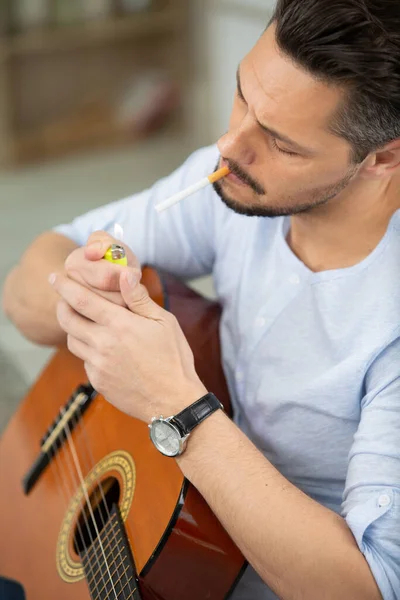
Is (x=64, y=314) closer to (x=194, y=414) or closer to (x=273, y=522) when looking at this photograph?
(x=194, y=414)

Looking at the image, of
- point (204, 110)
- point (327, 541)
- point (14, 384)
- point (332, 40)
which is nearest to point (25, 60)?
point (204, 110)

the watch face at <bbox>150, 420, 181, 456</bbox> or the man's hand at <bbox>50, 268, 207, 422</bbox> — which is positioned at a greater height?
the man's hand at <bbox>50, 268, 207, 422</bbox>

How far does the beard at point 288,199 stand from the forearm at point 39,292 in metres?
0.34

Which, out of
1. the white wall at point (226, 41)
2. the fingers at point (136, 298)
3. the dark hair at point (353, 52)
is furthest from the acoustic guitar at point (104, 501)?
the white wall at point (226, 41)

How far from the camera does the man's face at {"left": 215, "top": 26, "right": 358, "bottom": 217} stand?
3.30ft

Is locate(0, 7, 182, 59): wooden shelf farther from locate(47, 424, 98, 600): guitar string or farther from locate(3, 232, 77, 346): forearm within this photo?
locate(47, 424, 98, 600): guitar string

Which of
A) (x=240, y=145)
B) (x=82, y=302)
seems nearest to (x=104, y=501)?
(x=82, y=302)

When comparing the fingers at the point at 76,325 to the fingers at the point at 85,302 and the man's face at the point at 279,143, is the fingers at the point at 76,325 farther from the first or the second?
the man's face at the point at 279,143

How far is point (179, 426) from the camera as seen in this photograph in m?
0.99

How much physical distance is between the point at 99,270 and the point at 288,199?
0.89 ft

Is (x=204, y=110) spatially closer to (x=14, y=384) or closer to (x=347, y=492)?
(x=14, y=384)

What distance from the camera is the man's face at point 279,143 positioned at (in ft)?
3.30

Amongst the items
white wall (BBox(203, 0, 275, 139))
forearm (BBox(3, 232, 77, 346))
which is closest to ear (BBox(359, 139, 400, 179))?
forearm (BBox(3, 232, 77, 346))

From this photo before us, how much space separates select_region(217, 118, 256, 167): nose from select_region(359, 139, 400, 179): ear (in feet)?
0.50
